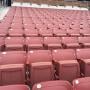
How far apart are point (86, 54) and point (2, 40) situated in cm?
190

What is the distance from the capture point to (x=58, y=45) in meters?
3.99

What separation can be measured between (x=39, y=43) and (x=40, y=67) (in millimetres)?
1694

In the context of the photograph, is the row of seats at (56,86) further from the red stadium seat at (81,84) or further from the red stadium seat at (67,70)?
the red stadium seat at (67,70)

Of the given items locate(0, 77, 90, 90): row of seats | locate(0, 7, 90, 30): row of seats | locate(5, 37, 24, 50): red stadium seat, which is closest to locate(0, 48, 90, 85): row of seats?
locate(0, 77, 90, 90): row of seats

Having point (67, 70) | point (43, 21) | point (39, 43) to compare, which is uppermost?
point (43, 21)

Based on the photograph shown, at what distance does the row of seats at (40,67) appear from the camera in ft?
8.04

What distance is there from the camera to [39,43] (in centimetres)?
423

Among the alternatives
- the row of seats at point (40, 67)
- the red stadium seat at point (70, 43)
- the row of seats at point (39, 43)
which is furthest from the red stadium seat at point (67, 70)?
the red stadium seat at point (70, 43)

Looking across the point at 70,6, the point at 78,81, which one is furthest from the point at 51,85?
the point at 70,6

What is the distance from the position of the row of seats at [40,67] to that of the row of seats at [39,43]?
73cm

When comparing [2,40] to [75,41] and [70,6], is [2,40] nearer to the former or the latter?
[75,41]

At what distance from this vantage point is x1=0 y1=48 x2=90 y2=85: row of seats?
245 cm

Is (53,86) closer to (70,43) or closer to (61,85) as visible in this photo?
(61,85)

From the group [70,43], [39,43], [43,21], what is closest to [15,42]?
[39,43]
